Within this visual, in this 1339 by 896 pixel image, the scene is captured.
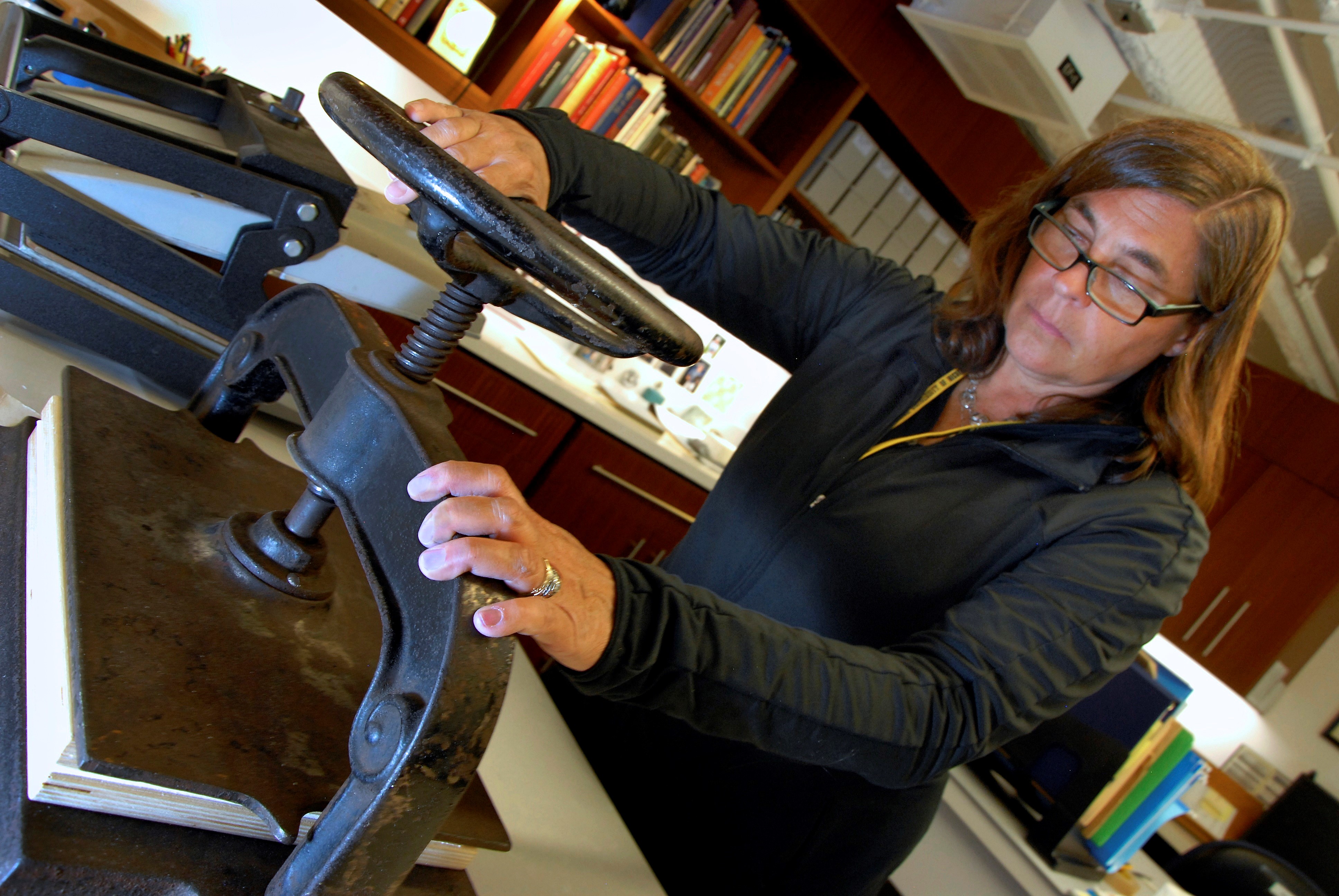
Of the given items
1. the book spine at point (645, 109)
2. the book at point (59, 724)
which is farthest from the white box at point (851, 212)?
the book at point (59, 724)

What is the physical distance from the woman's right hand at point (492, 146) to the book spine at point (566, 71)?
1715mm

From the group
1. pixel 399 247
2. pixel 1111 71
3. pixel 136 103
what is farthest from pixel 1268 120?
pixel 136 103

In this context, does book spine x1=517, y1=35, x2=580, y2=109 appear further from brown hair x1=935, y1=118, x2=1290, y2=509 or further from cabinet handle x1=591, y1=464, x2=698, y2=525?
brown hair x1=935, y1=118, x2=1290, y2=509

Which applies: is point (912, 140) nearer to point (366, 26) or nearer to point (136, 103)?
point (366, 26)

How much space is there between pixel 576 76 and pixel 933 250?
1.78 meters

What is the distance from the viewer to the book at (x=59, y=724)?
45 centimetres

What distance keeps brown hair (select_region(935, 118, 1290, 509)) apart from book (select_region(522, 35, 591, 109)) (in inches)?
65.1

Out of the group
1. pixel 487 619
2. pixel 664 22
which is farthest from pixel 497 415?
pixel 487 619

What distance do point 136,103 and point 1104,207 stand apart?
1.22m

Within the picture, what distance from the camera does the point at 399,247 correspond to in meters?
1.08

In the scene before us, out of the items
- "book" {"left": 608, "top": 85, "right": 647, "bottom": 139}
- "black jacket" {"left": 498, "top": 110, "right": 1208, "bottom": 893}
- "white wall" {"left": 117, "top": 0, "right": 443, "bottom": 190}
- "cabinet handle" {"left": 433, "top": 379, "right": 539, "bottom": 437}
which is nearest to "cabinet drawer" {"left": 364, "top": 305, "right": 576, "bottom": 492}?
"cabinet handle" {"left": 433, "top": 379, "right": 539, "bottom": 437}

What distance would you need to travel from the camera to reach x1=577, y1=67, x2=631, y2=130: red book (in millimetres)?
2590

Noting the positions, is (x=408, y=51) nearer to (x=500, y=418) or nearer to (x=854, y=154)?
(x=500, y=418)

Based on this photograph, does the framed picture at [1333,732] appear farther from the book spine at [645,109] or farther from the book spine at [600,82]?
the book spine at [600,82]
